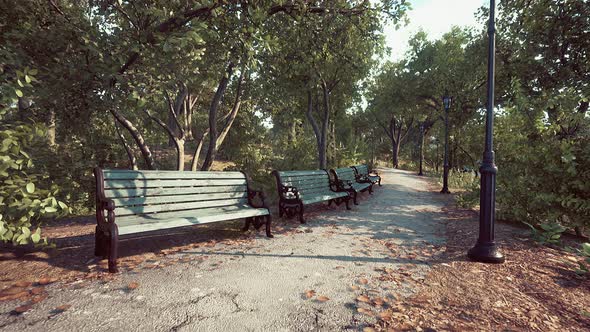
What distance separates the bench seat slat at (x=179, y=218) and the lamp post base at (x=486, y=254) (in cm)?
325

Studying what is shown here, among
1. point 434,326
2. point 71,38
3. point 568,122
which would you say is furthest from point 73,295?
point 568,122

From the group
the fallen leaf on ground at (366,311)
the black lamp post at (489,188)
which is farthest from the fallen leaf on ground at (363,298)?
the black lamp post at (489,188)

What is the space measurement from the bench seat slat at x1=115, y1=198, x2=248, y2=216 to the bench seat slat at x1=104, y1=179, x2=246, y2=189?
0.30 m

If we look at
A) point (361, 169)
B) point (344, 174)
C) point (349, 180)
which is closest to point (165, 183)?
point (349, 180)

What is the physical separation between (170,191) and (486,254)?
4.67 meters

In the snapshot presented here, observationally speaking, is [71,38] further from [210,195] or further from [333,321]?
[333,321]

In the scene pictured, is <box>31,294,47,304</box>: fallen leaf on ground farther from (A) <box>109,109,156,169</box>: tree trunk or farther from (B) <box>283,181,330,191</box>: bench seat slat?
(B) <box>283,181,330,191</box>: bench seat slat

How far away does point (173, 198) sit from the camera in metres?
4.40

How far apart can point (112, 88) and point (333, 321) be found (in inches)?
176

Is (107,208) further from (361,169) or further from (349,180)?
(361,169)

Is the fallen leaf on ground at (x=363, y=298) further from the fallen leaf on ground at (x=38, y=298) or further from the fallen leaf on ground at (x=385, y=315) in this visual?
the fallen leaf on ground at (x=38, y=298)

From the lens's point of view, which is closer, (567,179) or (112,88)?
(112,88)

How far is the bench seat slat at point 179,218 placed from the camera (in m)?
3.51

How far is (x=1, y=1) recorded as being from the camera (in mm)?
4523
